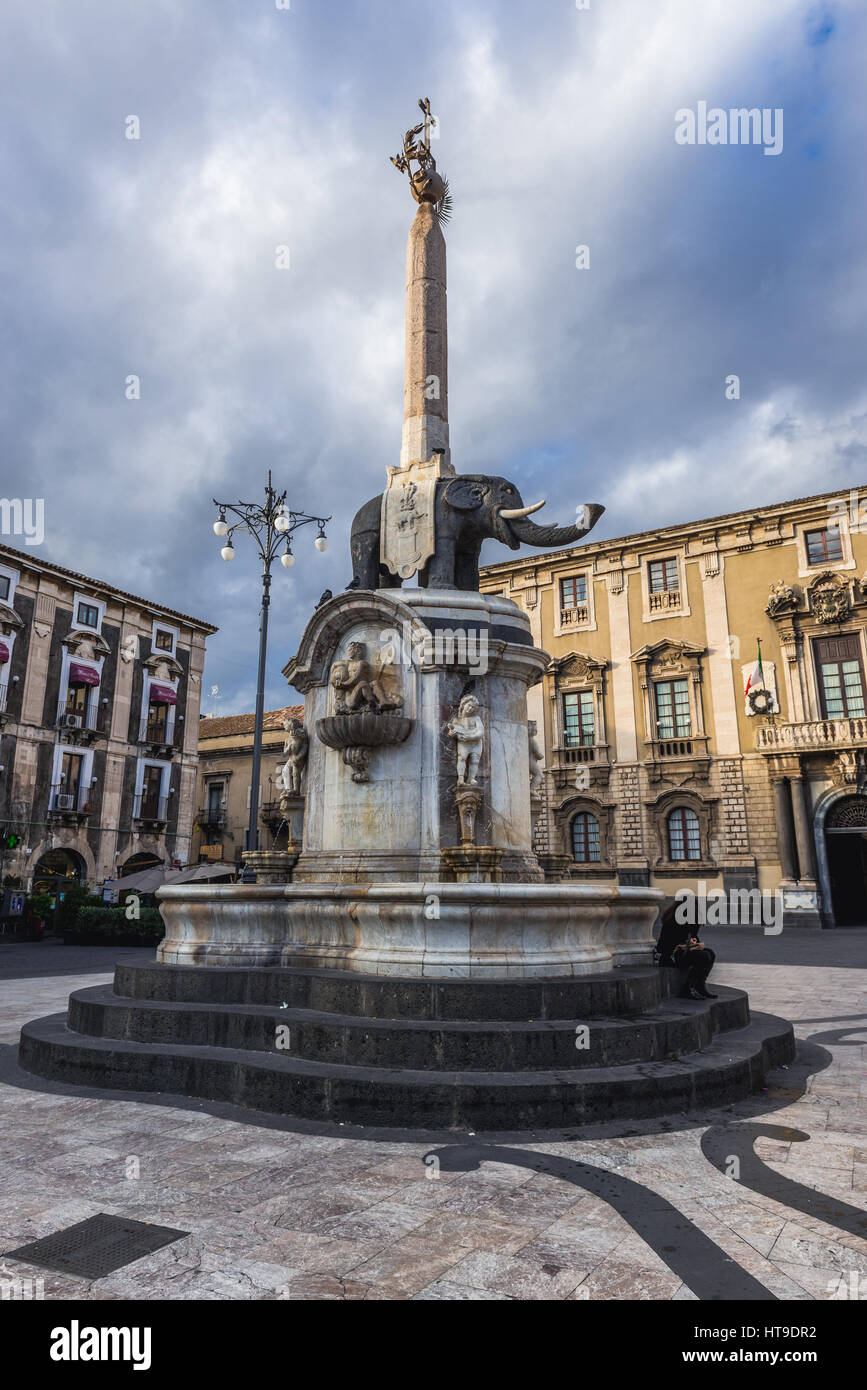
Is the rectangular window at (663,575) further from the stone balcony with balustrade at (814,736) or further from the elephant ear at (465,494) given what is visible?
the elephant ear at (465,494)

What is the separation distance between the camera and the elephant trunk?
9414 mm

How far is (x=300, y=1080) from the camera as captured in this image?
5.55 m

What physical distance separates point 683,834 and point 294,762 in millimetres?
24295

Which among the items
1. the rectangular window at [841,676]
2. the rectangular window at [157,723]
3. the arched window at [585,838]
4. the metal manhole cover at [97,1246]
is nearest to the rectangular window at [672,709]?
the arched window at [585,838]

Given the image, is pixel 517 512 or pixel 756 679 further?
pixel 756 679

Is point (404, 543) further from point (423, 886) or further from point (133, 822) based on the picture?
point (133, 822)

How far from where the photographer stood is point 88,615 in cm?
3675

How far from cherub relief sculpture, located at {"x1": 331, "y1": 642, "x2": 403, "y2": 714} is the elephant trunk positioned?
8.05 feet

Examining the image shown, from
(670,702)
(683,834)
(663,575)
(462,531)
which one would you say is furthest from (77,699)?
(462,531)

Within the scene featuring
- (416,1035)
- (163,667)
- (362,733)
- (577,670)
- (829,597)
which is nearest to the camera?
(416,1035)

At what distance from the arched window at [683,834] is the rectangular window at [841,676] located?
236 inches

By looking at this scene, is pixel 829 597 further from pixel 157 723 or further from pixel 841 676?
pixel 157 723

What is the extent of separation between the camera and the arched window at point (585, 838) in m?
32.6
